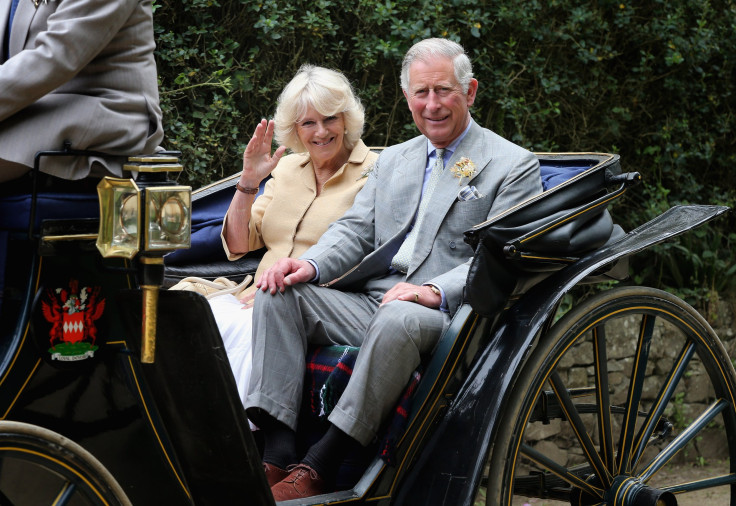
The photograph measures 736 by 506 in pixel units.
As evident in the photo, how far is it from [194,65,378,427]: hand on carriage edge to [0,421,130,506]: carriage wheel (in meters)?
1.44

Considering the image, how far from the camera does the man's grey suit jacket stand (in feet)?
9.94

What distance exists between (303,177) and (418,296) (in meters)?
1.02

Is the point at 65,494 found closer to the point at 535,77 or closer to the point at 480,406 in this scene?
the point at 480,406

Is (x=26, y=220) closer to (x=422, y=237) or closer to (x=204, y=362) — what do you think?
(x=204, y=362)

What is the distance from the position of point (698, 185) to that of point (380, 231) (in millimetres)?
3321

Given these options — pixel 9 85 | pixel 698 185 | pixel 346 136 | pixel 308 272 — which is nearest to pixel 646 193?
pixel 698 185

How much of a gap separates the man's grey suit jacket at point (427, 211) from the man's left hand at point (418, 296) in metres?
0.08

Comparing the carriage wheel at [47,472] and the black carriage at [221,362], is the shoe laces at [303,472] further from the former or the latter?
the carriage wheel at [47,472]

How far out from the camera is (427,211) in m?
3.08

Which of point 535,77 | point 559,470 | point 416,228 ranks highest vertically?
point 535,77

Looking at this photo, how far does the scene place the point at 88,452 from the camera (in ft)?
6.29

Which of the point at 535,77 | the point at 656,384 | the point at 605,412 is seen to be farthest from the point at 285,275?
the point at 656,384

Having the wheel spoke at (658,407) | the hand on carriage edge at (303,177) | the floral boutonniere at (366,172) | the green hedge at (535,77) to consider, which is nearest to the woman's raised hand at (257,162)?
the hand on carriage edge at (303,177)

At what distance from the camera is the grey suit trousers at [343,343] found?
101 inches
